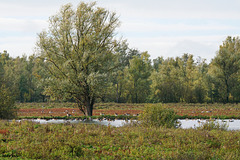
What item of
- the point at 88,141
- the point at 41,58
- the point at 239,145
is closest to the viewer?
the point at 239,145

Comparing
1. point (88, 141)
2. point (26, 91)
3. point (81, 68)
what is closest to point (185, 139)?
point (88, 141)

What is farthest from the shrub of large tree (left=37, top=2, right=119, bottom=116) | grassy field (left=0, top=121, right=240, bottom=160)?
large tree (left=37, top=2, right=119, bottom=116)

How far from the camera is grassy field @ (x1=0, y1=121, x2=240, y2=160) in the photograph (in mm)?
Answer: 10359

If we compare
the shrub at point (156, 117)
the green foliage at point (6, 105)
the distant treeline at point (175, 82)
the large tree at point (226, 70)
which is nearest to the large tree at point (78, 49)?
the green foliage at point (6, 105)

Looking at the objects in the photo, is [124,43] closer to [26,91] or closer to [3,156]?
[3,156]

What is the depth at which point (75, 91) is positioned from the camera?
92.5 ft

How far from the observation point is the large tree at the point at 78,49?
91.9ft

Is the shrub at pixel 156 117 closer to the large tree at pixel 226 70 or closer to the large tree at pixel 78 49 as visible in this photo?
the large tree at pixel 78 49

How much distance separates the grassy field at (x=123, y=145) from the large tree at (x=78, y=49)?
12.0m

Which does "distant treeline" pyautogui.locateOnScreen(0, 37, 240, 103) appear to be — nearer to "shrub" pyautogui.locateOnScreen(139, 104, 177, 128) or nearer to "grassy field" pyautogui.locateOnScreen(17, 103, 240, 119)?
"grassy field" pyautogui.locateOnScreen(17, 103, 240, 119)

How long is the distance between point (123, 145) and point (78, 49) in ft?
59.3

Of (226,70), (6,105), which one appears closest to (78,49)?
(6,105)

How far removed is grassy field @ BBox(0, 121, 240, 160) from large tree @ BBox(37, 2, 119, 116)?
39.4ft

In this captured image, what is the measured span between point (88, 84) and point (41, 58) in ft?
20.7
